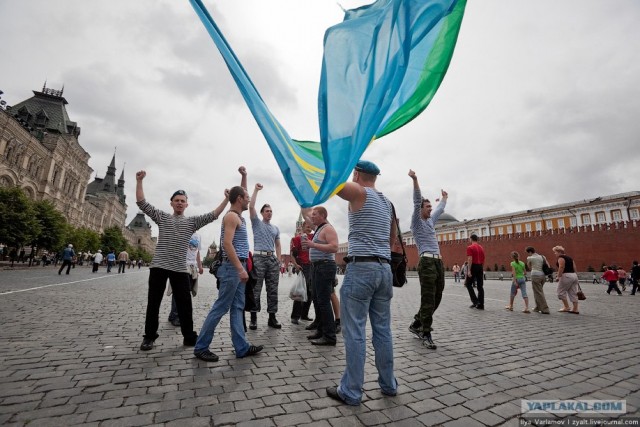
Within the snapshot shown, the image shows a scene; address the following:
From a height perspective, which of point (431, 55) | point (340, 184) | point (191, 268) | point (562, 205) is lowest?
point (191, 268)

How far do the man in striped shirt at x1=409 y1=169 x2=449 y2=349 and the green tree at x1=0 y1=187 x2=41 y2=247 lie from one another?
34.8 m

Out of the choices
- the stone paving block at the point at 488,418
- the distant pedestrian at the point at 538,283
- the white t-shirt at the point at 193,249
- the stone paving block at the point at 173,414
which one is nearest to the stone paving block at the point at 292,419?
the stone paving block at the point at 173,414

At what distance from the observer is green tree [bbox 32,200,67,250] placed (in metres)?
32.7

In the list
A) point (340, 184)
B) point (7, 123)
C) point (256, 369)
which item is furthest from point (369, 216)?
point (7, 123)

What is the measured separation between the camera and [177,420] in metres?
2.19

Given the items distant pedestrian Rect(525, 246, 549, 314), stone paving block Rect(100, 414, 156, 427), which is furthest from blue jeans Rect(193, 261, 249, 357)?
distant pedestrian Rect(525, 246, 549, 314)

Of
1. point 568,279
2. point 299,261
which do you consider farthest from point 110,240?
point 568,279

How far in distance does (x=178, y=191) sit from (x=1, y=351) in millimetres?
2708

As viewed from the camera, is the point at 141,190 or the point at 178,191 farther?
the point at 178,191

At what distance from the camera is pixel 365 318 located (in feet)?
8.88

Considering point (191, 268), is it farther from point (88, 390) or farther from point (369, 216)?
point (369, 216)

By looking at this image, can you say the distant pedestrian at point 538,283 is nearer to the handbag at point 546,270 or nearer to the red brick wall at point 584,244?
the handbag at point 546,270

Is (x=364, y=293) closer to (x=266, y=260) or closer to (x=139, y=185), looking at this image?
(x=139, y=185)

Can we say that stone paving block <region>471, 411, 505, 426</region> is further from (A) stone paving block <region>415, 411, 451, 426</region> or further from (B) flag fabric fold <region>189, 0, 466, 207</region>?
(B) flag fabric fold <region>189, 0, 466, 207</region>
